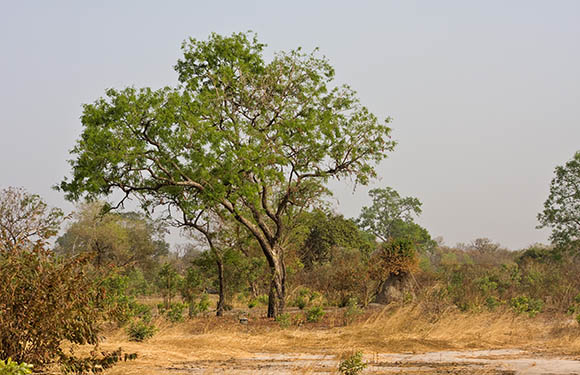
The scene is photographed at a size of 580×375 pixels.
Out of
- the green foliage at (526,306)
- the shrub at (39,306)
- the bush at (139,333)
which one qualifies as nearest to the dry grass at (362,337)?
the bush at (139,333)

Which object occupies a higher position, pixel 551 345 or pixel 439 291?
pixel 439 291

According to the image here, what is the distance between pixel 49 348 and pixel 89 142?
27.2 ft

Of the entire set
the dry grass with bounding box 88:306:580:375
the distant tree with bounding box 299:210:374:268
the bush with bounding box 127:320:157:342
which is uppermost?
the distant tree with bounding box 299:210:374:268

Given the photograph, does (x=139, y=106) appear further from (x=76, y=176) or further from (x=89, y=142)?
(x=76, y=176)

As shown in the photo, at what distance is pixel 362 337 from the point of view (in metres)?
11.7

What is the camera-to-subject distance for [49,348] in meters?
6.10

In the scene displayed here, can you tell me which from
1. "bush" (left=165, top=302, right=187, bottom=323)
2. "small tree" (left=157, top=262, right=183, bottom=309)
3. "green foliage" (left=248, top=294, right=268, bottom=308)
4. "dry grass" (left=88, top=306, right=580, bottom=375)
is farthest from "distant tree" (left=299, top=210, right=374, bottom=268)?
"bush" (left=165, top=302, right=187, bottom=323)

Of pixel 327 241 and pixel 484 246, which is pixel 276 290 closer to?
pixel 327 241

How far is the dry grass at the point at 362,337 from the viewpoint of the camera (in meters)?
9.45

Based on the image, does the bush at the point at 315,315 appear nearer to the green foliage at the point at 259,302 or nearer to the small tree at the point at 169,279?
the green foliage at the point at 259,302

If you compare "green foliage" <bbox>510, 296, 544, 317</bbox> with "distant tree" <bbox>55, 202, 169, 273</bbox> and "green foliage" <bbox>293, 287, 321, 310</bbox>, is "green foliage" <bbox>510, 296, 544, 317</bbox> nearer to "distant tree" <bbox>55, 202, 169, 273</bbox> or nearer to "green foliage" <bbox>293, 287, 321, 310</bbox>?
"green foliage" <bbox>293, 287, 321, 310</bbox>

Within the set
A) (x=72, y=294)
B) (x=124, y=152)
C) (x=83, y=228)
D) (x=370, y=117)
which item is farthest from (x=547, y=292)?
(x=83, y=228)

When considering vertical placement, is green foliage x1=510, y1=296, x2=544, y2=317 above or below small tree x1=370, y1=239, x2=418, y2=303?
below

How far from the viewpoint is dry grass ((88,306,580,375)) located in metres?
9.45
